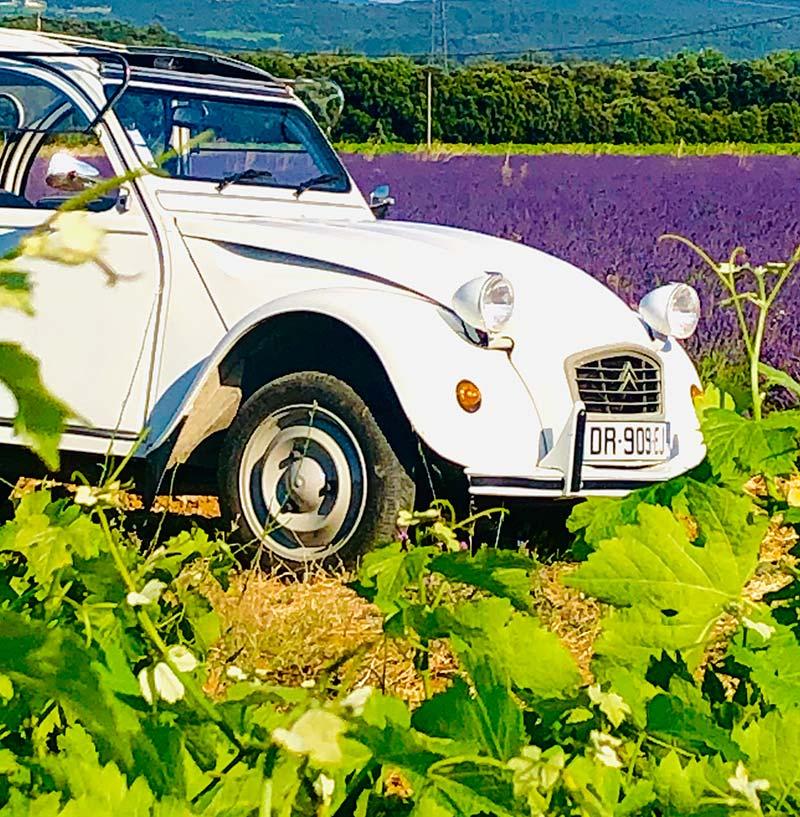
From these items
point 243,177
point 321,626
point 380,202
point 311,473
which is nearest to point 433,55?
point 380,202

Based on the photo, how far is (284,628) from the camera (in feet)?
11.3

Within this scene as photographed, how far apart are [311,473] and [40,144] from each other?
5.76ft

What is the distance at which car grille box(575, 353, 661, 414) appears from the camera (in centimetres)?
429

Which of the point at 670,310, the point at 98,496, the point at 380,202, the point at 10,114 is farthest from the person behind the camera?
the point at 380,202

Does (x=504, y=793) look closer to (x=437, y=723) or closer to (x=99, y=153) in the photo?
(x=437, y=723)

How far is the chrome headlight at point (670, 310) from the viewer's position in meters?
4.60

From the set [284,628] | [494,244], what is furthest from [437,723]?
[494,244]

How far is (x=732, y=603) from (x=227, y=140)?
4.20 m

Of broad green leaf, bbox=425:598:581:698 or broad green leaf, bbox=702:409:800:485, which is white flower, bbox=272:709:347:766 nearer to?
broad green leaf, bbox=425:598:581:698

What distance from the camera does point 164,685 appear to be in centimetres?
96

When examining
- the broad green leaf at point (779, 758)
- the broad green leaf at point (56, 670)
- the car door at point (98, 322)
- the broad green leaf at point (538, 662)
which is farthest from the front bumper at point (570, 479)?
the broad green leaf at point (56, 670)

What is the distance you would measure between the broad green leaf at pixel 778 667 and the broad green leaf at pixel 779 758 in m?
0.10

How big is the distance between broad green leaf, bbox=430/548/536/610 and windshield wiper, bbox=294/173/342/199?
3.81 m

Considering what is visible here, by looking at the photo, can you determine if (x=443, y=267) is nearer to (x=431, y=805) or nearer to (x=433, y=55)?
(x=431, y=805)
